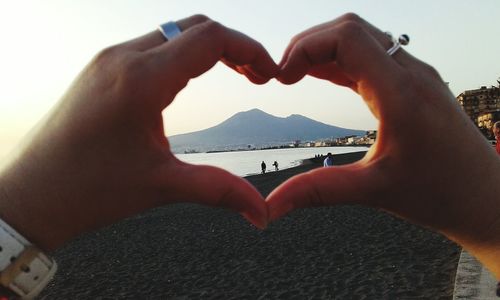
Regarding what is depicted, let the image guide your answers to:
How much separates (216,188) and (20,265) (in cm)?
65

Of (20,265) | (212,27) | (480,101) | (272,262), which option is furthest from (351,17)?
(480,101)

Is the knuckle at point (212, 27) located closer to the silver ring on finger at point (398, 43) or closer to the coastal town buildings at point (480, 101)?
the silver ring on finger at point (398, 43)

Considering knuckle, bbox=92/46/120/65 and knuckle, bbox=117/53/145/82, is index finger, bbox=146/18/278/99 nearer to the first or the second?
knuckle, bbox=117/53/145/82

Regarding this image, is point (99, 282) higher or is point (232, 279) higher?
point (99, 282)

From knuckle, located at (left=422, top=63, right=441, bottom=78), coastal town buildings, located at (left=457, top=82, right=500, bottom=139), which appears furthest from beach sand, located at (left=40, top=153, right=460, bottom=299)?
coastal town buildings, located at (left=457, top=82, right=500, bottom=139)

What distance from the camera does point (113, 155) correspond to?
4.14 feet

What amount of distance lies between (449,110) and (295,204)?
0.69 meters

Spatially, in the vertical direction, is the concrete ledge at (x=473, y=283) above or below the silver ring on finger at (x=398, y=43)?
below

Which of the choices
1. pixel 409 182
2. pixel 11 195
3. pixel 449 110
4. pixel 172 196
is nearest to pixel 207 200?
pixel 172 196

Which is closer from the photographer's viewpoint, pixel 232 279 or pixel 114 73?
pixel 114 73

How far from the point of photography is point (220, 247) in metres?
11.4

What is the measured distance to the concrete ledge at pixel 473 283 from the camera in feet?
16.8

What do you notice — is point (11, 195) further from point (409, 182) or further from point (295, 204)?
point (409, 182)

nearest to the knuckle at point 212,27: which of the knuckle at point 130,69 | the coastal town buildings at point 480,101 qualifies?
the knuckle at point 130,69
